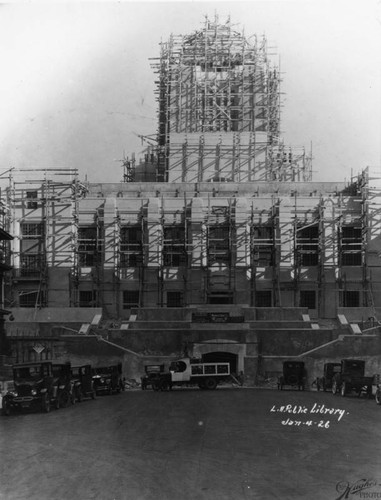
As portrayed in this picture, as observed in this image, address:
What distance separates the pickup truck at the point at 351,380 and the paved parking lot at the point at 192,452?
4.69 meters

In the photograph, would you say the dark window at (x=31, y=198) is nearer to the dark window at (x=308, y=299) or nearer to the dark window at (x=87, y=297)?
the dark window at (x=87, y=297)

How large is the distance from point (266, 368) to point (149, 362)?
6.98m

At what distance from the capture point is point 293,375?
1757 inches

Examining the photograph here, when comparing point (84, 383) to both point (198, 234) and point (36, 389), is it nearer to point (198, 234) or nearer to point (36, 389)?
point (36, 389)

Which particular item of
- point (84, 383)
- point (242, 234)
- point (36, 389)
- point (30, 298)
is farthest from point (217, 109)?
point (36, 389)

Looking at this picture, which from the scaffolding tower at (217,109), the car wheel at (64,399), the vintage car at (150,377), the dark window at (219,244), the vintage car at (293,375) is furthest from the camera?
the scaffolding tower at (217,109)

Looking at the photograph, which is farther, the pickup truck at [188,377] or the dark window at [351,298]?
the dark window at [351,298]

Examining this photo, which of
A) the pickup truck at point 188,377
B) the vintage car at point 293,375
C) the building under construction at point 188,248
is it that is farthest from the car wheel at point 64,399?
the building under construction at point 188,248

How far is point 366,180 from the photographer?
196ft

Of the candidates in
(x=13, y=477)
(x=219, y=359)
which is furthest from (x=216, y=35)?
(x=13, y=477)

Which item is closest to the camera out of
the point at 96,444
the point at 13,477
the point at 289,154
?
the point at 13,477

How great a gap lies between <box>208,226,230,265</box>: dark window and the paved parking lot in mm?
27565

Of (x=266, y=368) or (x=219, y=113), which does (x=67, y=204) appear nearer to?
(x=219, y=113)

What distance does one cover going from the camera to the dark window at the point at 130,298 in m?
59.9
